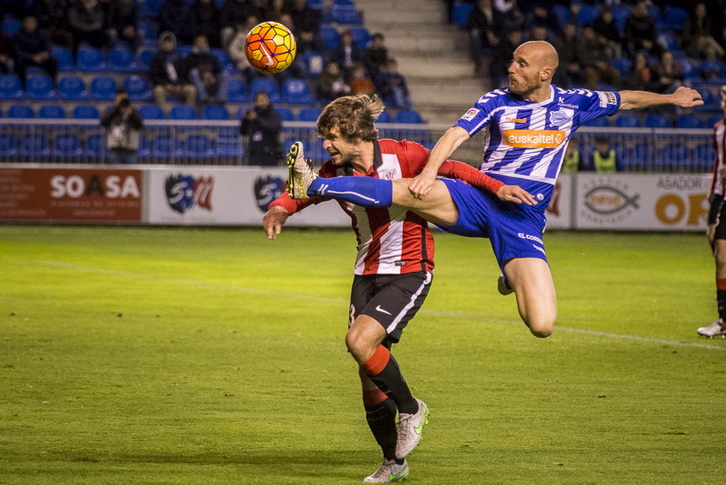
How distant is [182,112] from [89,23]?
332 centimetres

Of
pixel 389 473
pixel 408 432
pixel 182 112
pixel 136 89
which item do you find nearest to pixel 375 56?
pixel 182 112

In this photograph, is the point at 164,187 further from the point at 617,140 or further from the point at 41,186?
the point at 617,140

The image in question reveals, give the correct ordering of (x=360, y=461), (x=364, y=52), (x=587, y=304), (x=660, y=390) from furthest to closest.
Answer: (x=364, y=52) < (x=587, y=304) < (x=660, y=390) < (x=360, y=461)

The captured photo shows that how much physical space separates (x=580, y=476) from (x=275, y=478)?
4.90 ft

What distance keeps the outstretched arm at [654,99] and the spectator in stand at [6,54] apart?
1890 centimetres

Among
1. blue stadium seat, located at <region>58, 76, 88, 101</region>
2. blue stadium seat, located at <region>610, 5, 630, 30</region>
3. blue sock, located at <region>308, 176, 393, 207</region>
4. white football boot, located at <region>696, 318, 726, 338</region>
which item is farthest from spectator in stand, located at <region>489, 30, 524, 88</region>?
blue sock, located at <region>308, 176, 393, 207</region>

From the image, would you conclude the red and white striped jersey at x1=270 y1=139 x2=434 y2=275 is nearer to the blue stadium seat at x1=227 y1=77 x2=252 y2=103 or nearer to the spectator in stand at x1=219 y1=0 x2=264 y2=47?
the blue stadium seat at x1=227 y1=77 x2=252 y2=103

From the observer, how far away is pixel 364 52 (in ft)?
77.5

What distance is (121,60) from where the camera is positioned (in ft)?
77.2

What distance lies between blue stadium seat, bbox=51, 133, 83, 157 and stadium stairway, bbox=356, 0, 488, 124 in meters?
8.02

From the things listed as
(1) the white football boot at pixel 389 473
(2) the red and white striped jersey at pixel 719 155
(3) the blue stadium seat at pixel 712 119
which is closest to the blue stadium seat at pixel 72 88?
(3) the blue stadium seat at pixel 712 119

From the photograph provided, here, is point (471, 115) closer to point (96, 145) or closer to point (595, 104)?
point (595, 104)

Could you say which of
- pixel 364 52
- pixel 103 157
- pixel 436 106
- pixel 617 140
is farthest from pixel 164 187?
pixel 617 140

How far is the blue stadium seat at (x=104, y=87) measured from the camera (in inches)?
906
